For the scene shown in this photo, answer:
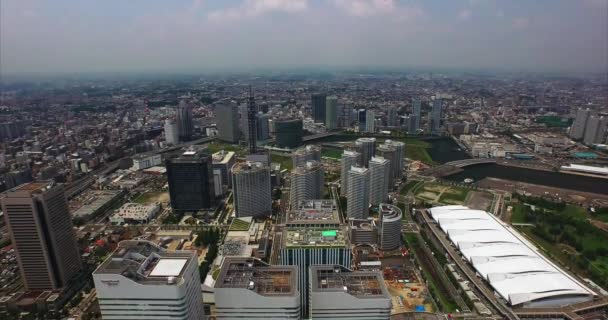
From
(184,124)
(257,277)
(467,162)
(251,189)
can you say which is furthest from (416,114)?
(257,277)

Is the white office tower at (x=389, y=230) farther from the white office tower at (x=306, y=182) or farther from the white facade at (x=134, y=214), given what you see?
the white facade at (x=134, y=214)

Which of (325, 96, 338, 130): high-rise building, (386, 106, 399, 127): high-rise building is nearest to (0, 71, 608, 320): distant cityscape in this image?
(325, 96, 338, 130): high-rise building

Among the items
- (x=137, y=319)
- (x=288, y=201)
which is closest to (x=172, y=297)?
(x=137, y=319)

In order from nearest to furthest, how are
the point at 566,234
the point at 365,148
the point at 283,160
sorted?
the point at 566,234, the point at 365,148, the point at 283,160

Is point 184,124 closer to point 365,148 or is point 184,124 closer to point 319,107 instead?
point 319,107

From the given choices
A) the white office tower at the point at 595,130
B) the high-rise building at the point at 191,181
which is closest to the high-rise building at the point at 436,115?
the white office tower at the point at 595,130
